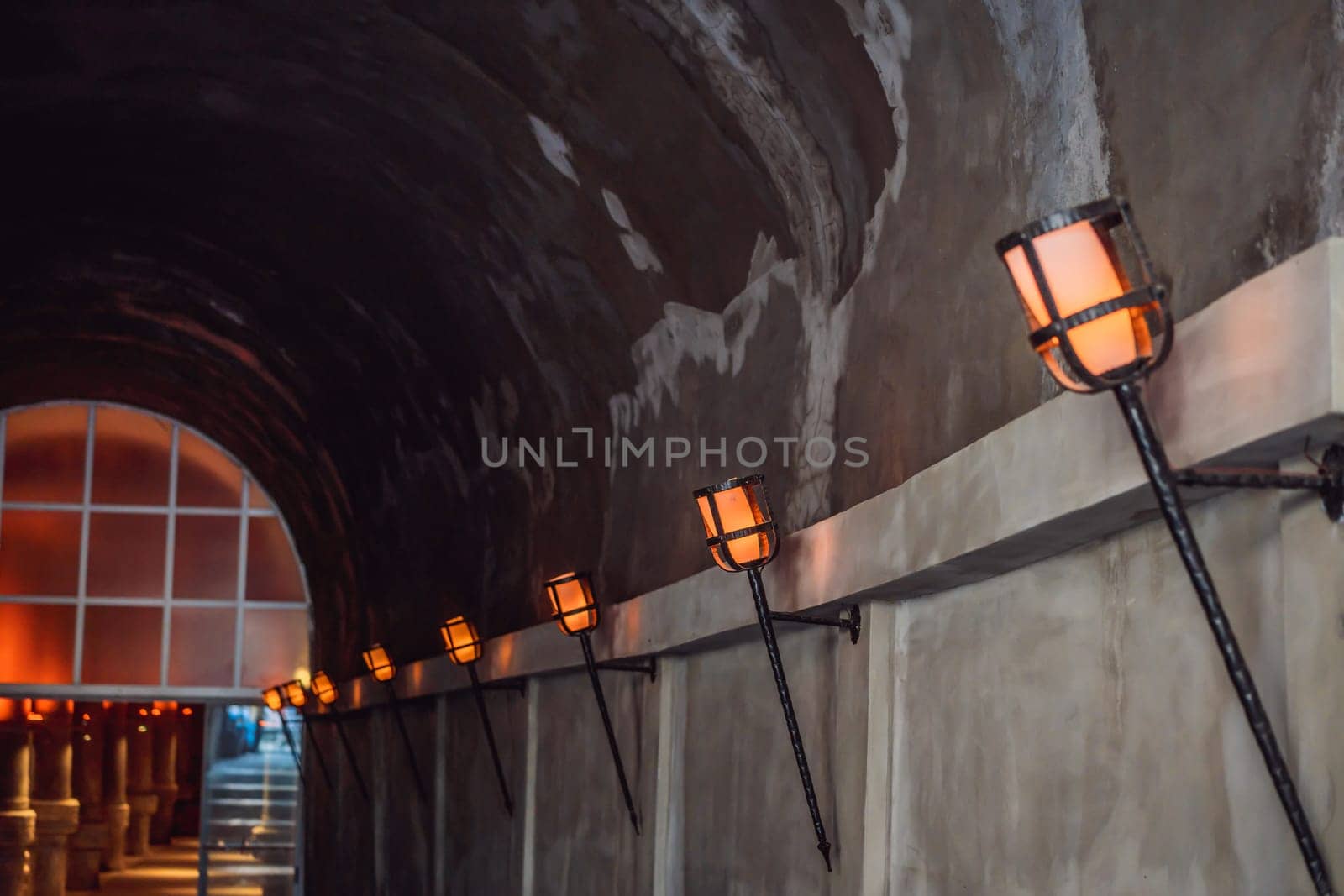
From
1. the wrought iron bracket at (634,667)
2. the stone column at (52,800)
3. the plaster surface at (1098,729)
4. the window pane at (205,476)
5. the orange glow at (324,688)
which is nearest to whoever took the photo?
the plaster surface at (1098,729)

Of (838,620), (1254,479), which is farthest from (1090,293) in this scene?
(838,620)

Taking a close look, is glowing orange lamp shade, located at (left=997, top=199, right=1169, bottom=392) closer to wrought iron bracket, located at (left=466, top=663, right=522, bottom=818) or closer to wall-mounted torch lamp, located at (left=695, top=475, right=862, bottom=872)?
wall-mounted torch lamp, located at (left=695, top=475, right=862, bottom=872)

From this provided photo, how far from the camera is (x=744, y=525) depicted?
236 inches

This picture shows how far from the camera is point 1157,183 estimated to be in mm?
3830

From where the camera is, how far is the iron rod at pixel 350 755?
17.3 metres

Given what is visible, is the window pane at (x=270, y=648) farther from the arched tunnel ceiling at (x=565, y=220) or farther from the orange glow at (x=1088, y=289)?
the orange glow at (x=1088, y=289)

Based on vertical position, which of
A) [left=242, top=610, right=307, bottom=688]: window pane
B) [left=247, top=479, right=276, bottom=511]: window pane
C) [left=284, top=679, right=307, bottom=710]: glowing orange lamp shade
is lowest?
[left=284, top=679, right=307, bottom=710]: glowing orange lamp shade

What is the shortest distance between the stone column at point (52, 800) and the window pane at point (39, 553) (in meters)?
5.61

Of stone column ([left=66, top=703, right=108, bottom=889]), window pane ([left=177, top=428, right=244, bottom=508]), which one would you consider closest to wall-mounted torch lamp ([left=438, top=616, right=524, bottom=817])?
window pane ([left=177, top=428, right=244, bottom=508])

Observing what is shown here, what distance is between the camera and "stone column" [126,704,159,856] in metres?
37.0

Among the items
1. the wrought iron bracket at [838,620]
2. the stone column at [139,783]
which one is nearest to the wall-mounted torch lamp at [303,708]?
the wrought iron bracket at [838,620]

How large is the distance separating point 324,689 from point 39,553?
4.47m

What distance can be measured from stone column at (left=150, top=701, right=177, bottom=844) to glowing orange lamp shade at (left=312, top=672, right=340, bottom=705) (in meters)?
23.0

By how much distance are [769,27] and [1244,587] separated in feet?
10.9
